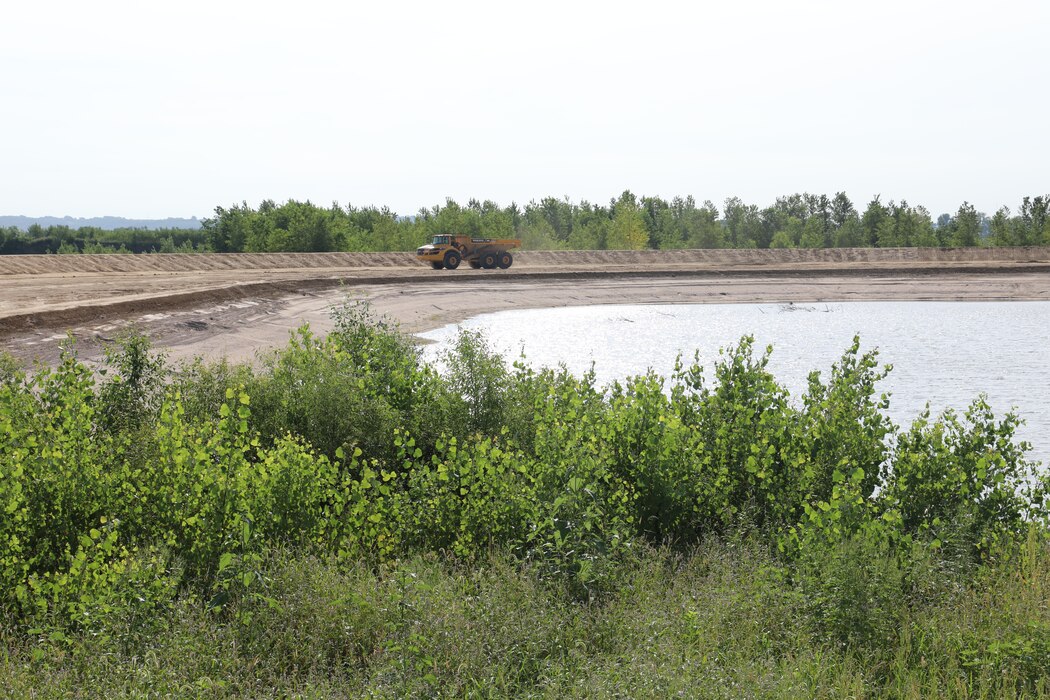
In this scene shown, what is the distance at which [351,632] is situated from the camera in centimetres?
797

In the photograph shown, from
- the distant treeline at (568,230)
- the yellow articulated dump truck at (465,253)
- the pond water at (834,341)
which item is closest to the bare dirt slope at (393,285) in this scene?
the yellow articulated dump truck at (465,253)

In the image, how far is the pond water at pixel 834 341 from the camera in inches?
864

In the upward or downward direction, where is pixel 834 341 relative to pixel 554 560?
downward

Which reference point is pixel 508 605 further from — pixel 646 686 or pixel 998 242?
pixel 998 242

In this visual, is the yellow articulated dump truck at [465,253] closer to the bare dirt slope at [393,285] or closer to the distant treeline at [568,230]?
the bare dirt slope at [393,285]

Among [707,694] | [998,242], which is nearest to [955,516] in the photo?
[707,694]

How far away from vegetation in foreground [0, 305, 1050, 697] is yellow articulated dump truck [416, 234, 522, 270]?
40594mm

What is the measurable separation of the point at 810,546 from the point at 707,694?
223 centimetres

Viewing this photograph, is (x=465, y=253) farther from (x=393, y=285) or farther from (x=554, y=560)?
(x=554, y=560)

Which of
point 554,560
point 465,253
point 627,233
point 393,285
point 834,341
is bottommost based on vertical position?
point 834,341

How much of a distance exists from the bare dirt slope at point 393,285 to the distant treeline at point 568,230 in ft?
104

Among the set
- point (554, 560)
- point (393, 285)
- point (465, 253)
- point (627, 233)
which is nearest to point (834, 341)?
point (393, 285)

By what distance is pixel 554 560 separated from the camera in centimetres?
863

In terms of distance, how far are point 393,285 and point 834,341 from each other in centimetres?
2000
